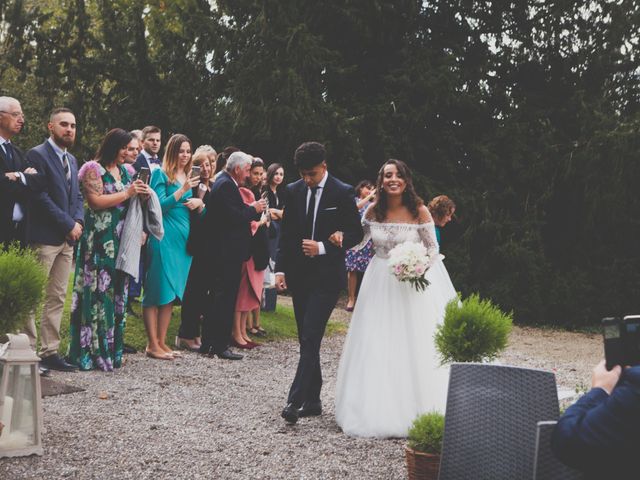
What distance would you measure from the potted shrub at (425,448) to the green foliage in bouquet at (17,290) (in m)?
2.37

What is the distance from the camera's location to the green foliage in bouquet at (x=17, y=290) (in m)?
4.44

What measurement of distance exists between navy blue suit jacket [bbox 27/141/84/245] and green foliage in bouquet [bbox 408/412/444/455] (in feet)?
13.1

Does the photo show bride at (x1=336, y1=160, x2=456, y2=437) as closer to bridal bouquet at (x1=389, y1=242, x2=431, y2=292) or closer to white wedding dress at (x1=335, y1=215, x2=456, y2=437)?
white wedding dress at (x1=335, y1=215, x2=456, y2=437)

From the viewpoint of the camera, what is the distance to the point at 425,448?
15.1 ft

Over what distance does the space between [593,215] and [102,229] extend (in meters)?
11.0

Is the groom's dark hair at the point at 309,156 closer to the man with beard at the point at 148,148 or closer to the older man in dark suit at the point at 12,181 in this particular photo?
the older man in dark suit at the point at 12,181

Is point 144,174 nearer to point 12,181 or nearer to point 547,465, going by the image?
point 12,181

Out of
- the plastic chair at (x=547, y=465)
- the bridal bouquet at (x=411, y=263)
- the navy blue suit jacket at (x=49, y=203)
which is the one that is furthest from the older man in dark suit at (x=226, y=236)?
the plastic chair at (x=547, y=465)

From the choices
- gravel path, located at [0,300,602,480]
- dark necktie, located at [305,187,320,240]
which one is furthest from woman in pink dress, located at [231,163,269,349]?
dark necktie, located at [305,187,320,240]

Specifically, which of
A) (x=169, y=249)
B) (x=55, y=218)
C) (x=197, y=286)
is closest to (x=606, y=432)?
(x=55, y=218)

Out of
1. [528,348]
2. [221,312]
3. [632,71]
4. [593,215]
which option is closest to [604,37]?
[632,71]

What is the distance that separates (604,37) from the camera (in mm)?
16016

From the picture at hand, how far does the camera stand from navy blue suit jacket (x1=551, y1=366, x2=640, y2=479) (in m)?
2.61

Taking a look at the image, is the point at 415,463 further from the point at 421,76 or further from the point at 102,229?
the point at 421,76
